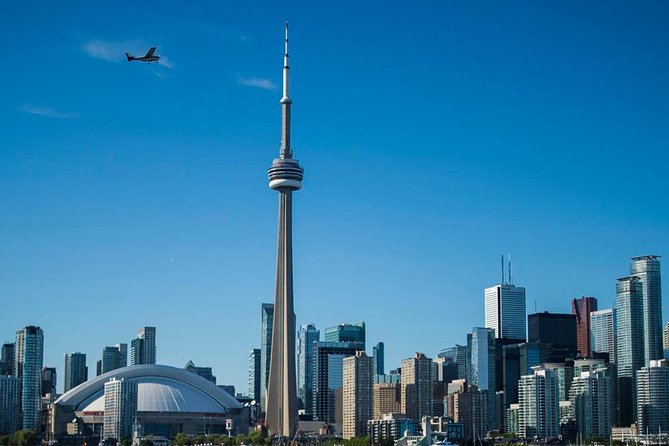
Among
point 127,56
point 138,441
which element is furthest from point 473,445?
point 127,56

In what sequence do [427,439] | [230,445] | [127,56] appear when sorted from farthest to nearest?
[230,445] < [427,439] < [127,56]

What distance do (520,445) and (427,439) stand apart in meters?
22.2

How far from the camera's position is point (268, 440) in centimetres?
19988

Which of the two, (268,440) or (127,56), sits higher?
(127,56)

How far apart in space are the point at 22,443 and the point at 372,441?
54905mm

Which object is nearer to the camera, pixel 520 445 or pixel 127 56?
pixel 127 56

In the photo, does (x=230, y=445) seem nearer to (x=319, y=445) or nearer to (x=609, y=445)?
(x=319, y=445)

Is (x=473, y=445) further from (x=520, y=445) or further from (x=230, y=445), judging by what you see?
(x=230, y=445)

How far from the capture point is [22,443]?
649ft

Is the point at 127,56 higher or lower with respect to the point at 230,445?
higher

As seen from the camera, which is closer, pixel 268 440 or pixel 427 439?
pixel 427 439

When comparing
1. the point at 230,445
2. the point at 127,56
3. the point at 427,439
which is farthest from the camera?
the point at 230,445

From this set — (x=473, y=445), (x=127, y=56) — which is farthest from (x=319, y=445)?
(x=127, y=56)

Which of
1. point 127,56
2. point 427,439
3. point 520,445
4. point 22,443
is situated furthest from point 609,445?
point 127,56
